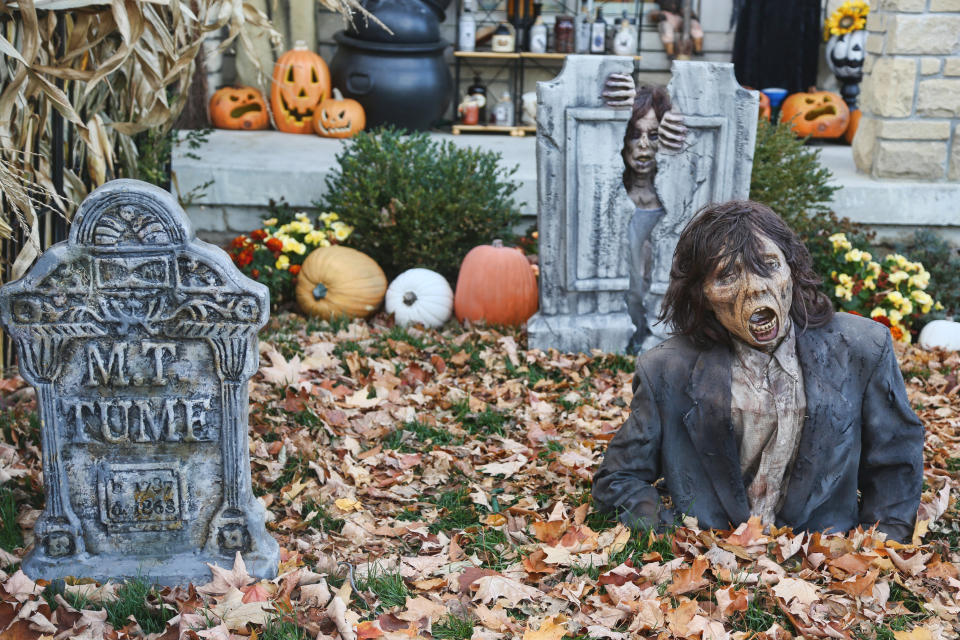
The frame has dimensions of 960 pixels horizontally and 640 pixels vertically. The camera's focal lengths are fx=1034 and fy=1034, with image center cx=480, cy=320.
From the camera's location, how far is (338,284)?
608 cm

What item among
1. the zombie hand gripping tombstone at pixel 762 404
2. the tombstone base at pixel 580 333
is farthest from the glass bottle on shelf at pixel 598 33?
the zombie hand gripping tombstone at pixel 762 404

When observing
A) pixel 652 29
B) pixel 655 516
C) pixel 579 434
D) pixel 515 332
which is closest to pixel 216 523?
pixel 655 516

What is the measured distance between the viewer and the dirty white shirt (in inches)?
126

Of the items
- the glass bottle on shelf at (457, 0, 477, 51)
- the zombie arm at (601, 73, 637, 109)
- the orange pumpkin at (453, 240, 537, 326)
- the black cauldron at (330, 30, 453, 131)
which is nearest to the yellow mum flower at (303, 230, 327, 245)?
the orange pumpkin at (453, 240, 537, 326)

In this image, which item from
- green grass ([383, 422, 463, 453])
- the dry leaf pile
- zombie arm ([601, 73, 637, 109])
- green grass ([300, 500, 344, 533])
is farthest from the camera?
zombie arm ([601, 73, 637, 109])

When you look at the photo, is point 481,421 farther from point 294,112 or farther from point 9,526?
point 294,112

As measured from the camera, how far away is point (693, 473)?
3324 mm

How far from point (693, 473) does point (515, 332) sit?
260 centimetres

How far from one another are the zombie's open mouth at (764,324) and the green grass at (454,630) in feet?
4.00

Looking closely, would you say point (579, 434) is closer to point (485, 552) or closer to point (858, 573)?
point (485, 552)

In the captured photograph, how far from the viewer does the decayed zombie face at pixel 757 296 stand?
10.2 ft

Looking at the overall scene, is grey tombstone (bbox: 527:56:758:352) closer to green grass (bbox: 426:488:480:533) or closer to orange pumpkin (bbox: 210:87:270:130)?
green grass (bbox: 426:488:480:533)

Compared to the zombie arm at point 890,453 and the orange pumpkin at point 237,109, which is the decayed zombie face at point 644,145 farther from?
the orange pumpkin at point 237,109

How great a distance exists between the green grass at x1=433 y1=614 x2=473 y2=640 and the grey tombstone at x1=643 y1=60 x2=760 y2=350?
8.20 feet
